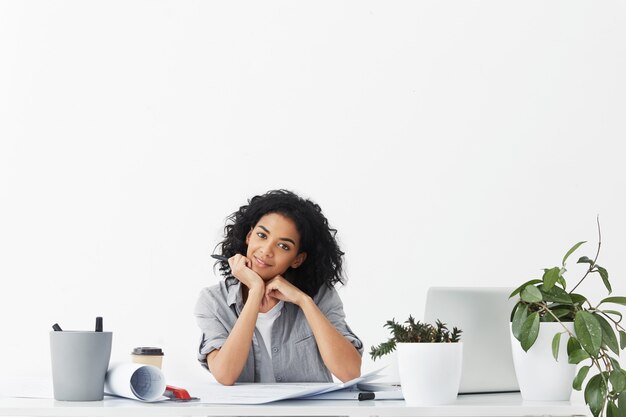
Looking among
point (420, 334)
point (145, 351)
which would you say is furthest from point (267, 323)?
point (420, 334)

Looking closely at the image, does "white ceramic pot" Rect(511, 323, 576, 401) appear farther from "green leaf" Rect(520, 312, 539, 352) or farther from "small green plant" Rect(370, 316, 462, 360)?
"small green plant" Rect(370, 316, 462, 360)

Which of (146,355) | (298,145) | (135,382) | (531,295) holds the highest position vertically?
(298,145)

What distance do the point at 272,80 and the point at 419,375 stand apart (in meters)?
2.29

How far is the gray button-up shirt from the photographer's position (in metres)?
2.01

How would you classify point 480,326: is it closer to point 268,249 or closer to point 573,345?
point 573,345

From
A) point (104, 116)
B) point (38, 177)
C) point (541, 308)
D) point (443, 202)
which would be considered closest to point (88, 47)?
point (104, 116)

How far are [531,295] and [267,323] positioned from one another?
0.97m

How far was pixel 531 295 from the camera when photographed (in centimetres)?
124

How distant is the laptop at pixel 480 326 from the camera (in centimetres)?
136

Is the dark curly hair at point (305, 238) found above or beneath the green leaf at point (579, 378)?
above

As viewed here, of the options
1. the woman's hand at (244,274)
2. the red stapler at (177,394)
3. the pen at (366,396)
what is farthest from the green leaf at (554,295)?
the woman's hand at (244,274)

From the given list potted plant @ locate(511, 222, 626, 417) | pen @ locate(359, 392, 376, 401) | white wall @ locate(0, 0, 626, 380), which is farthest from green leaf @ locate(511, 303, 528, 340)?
white wall @ locate(0, 0, 626, 380)

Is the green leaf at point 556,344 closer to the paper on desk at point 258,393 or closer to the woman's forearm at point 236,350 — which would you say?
the paper on desk at point 258,393

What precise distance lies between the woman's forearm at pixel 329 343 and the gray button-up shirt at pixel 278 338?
0.08 m
